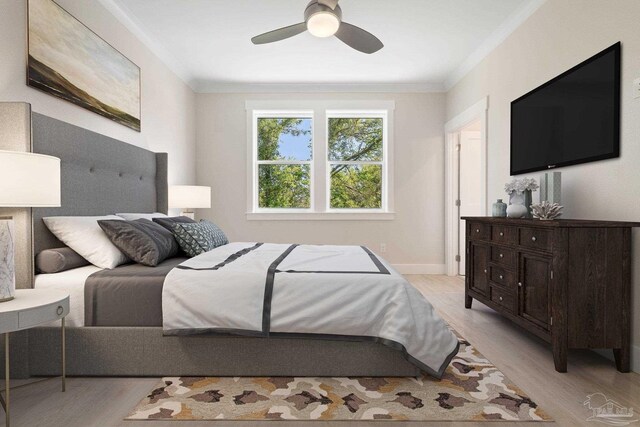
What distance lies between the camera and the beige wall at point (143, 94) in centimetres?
217

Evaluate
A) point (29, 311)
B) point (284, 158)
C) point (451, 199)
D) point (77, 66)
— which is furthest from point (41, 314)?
point (451, 199)

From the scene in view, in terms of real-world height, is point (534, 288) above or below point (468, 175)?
below

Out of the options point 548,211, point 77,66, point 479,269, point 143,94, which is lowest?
point 479,269

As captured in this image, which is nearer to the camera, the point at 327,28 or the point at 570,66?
the point at 327,28

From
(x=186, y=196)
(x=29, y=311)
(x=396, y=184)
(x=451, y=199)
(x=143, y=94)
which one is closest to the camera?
(x=29, y=311)

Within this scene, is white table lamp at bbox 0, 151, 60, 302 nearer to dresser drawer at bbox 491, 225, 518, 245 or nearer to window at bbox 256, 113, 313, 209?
dresser drawer at bbox 491, 225, 518, 245

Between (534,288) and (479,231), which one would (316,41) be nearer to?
(479,231)

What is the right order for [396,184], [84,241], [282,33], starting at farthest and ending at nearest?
1. [396,184]
2. [282,33]
3. [84,241]

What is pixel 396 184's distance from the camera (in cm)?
533

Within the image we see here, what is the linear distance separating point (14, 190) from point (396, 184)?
4397 millimetres

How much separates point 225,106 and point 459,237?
376 centimetres

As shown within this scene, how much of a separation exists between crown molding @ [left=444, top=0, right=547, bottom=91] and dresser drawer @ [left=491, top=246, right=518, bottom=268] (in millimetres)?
2016

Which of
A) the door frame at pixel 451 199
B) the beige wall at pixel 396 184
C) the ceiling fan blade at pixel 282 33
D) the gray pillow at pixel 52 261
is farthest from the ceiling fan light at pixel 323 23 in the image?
the door frame at pixel 451 199

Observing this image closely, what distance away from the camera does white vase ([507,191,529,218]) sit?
291 centimetres
